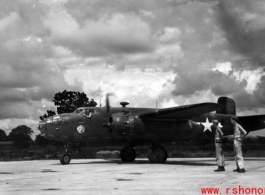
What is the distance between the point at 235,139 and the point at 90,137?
9.17 metres

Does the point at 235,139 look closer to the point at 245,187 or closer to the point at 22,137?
the point at 245,187

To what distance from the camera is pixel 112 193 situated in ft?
25.0

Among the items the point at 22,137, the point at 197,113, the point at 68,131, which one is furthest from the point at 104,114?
the point at 22,137

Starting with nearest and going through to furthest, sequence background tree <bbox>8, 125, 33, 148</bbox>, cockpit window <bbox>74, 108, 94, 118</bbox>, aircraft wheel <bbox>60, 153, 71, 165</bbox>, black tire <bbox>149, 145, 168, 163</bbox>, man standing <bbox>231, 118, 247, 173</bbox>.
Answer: man standing <bbox>231, 118, 247, 173</bbox> → aircraft wheel <bbox>60, 153, 71, 165</bbox> → black tire <bbox>149, 145, 168, 163</bbox> → cockpit window <bbox>74, 108, 94, 118</bbox> → background tree <bbox>8, 125, 33, 148</bbox>

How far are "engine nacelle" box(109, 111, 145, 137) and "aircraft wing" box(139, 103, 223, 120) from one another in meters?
0.50

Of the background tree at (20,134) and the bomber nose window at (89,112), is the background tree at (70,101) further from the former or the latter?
the background tree at (20,134)

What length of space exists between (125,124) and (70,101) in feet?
124

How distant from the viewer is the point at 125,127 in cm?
1739

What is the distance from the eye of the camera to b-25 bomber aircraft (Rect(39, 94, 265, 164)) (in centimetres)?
1755

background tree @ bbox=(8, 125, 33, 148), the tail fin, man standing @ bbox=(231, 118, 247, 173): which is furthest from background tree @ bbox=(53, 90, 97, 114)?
background tree @ bbox=(8, 125, 33, 148)

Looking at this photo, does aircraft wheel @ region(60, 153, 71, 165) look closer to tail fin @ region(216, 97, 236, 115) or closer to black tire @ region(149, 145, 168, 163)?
black tire @ region(149, 145, 168, 163)

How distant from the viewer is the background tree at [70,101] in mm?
52562

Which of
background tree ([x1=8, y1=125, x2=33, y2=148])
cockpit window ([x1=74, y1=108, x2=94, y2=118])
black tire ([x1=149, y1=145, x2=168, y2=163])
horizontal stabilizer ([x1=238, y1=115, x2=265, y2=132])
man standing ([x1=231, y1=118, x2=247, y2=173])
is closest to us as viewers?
man standing ([x1=231, y1=118, x2=247, y2=173])

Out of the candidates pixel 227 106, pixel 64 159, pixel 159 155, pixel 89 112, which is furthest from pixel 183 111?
pixel 227 106
